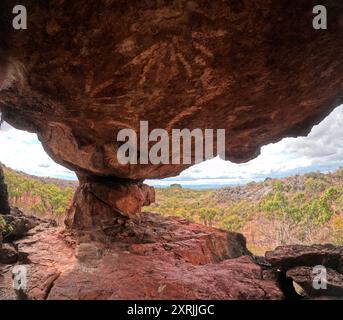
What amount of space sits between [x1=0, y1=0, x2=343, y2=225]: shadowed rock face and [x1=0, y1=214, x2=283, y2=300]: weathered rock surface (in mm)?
4130

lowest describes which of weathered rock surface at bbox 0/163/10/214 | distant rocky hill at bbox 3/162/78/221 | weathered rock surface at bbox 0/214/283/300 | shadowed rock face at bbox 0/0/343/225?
weathered rock surface at bbox 0/214/283/300

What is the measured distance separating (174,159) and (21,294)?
683 centimetres

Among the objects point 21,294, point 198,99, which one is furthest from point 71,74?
point 21,294

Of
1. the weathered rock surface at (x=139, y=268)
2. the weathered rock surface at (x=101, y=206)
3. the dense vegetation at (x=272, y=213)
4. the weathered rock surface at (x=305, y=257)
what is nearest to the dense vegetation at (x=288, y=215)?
the dense vegetation at (x=272, y=213)

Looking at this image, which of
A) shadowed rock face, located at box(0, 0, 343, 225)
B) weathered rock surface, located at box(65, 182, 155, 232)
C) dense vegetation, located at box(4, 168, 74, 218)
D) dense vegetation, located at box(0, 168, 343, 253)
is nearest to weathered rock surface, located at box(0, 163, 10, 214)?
weathered rock surface, located at box(65, 182, 155, 232)

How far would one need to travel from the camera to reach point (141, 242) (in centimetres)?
1105

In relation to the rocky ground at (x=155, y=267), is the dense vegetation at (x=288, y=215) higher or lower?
higher

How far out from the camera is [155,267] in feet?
27.7

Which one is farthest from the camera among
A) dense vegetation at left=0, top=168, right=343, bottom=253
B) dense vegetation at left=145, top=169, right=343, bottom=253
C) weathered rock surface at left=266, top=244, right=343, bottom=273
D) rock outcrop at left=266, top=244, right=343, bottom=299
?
dense vegetation at left=0, top=168, right=343, bottom=253

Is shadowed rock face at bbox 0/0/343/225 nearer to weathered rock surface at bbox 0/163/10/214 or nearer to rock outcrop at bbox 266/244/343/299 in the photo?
rock outcrop at bbox 266/244/343/299

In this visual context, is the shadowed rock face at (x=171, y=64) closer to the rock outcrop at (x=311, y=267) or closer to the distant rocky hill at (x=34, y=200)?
the rock outcrop at (x=311, y=267)

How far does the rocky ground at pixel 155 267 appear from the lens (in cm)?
700

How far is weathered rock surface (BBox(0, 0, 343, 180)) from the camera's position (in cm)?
452

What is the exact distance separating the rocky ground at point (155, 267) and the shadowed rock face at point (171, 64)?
416 centimetres
